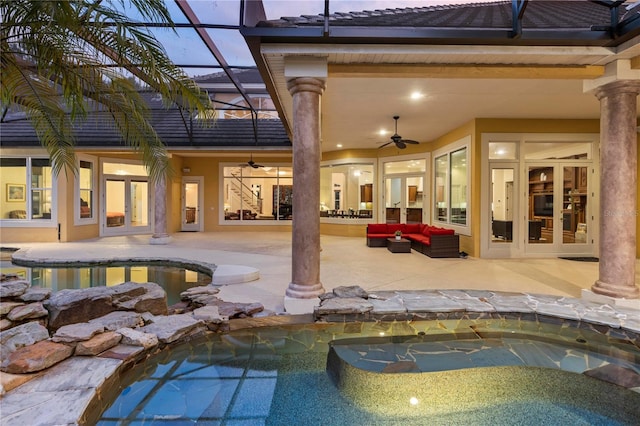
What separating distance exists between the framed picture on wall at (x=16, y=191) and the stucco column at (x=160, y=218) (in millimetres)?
4340

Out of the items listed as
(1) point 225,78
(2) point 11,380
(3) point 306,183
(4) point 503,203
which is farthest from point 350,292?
(1) point 225,78

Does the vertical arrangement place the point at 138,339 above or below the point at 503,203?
below

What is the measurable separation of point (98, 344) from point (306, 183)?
2608 millimetres

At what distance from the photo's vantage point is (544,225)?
790cm

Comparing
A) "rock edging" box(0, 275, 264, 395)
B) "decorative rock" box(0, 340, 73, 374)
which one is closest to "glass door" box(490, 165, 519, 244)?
"rock edging" box(0, 275, 264, 395)

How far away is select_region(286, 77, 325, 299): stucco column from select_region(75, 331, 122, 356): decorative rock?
1.84 metres

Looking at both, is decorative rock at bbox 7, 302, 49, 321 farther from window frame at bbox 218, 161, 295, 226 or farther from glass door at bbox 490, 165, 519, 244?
window frame at bbox 218, 161, 295, 226

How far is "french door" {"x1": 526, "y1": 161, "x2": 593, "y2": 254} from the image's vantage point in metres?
7.74

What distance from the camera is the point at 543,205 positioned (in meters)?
7.98

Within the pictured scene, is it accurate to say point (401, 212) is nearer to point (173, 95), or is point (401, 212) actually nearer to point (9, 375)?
point (173, 95)

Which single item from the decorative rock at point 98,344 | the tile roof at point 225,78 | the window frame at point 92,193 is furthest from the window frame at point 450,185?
the window frame at point 92,193

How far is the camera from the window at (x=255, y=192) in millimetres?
14016

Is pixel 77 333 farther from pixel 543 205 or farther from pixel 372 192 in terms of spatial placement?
pixel 372 192

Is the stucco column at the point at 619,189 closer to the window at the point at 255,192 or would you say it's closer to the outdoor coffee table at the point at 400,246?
the outdoor coffee table at the point at 400,246
